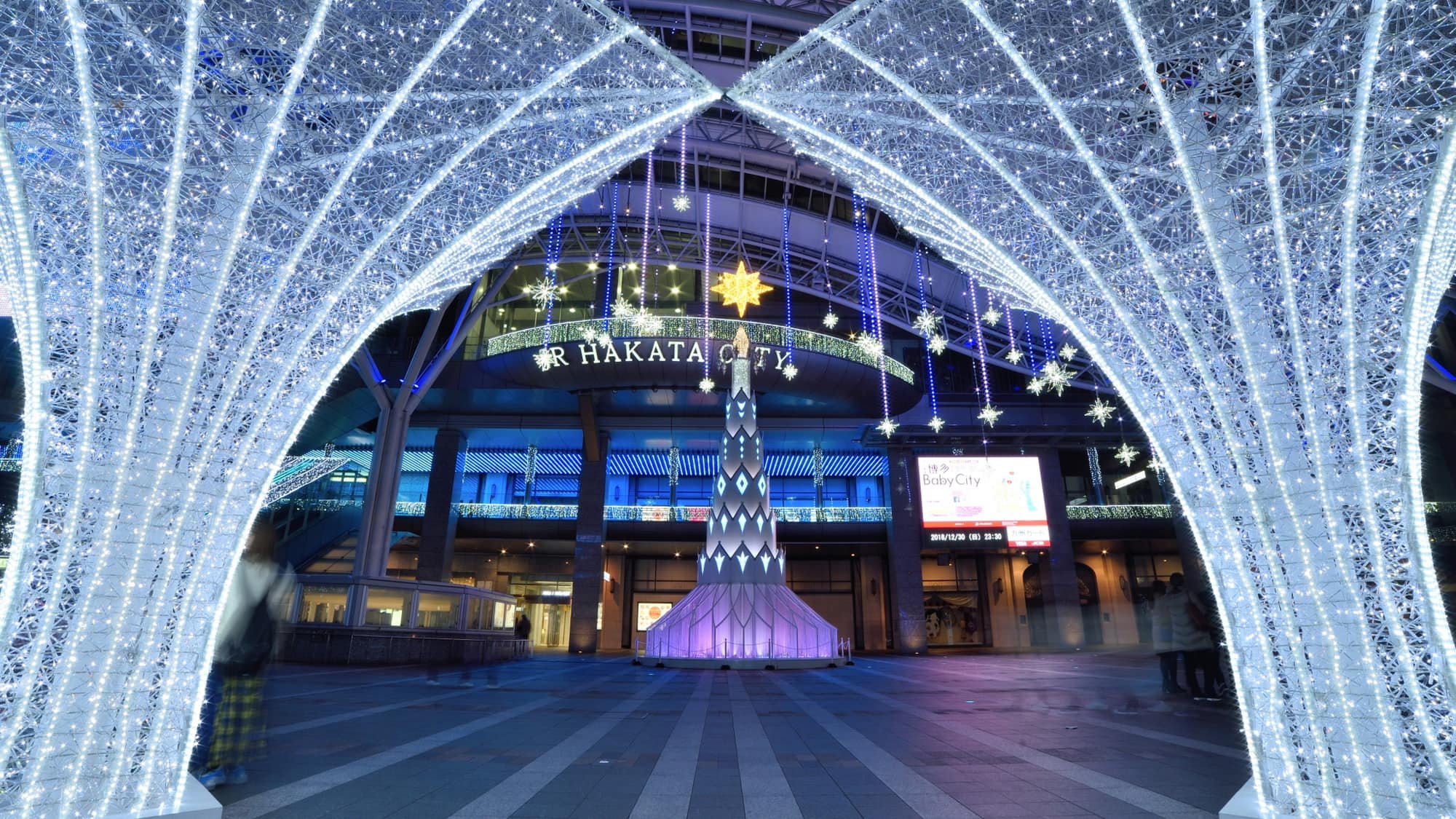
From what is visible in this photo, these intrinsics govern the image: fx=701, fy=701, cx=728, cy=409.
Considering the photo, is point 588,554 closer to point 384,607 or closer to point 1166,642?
point 384,607

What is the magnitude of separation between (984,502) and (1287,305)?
26813 mm

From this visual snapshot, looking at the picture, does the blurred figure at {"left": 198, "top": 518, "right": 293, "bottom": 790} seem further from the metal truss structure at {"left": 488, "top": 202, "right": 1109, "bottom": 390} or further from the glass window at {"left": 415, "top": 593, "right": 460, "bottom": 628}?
the metal truss structure at {"left": 488, "top": 202, "right": 1109, "bottom": 390}

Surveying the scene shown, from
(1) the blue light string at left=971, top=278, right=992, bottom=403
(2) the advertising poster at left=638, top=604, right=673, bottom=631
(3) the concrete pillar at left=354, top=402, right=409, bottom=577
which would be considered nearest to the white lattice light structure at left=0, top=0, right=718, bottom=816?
(3) the concrete pillar at left=354, top=402, right=409, bottom=577

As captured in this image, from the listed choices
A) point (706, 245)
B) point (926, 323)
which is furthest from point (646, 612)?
point (926, 323)

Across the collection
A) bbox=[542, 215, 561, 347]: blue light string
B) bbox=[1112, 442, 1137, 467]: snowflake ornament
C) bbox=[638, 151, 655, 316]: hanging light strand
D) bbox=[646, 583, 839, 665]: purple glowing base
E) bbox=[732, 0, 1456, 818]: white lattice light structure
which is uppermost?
bbox=[638, 151, 655, 316]: hanging light strand

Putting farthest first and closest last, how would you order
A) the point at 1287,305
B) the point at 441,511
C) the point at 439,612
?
1. the point at 441,511
2. the point at 439,612
3. the point at 1287,305

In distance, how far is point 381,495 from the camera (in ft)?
75.3

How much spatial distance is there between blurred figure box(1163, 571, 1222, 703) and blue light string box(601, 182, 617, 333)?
19827 millimetres

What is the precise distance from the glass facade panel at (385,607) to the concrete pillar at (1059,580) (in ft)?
81.4

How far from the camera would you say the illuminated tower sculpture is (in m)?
19.3

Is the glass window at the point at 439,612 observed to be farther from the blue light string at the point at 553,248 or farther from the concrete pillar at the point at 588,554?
the blue light string at the point at 553,248

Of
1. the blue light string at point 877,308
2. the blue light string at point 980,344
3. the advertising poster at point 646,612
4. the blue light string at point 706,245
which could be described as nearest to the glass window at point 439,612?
the blue light string at point 706,245

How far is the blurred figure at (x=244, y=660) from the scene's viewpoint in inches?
198

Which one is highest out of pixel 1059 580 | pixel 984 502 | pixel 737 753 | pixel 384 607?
pixel 984 502
